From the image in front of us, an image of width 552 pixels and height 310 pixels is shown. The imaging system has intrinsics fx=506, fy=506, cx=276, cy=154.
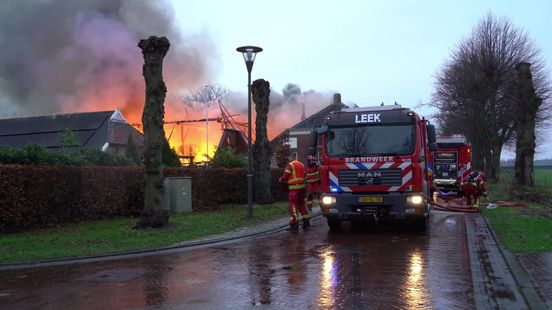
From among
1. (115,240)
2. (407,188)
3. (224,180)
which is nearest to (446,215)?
(407,188)

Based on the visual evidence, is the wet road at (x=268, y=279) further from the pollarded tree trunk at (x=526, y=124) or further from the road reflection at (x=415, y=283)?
the pollarded tree trunk at (x=526, y=124)

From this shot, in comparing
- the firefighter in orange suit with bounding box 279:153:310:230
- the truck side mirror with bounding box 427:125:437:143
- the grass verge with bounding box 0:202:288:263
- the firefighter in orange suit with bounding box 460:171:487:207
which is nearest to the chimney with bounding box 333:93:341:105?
the firefighter in orange suit with bounding box 460:171:487:207

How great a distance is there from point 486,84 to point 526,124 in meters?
8.19

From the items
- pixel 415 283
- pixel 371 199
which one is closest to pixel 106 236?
pixel 371 199

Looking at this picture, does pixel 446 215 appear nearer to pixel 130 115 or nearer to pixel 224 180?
pixel 224 180

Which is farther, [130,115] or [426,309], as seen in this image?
[130,115]

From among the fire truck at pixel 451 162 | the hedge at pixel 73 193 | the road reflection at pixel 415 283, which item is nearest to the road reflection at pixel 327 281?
the road reflection at pixel 415 283

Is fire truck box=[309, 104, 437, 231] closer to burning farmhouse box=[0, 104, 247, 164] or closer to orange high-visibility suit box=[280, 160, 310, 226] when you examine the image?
orange high-visibility suit box=[280, 160, 310, 226]

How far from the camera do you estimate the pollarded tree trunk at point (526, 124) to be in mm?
20828

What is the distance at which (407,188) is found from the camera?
34.2ft

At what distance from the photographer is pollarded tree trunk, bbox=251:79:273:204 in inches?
678

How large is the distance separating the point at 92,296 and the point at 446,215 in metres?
11.8

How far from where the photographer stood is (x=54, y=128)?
32594 mm

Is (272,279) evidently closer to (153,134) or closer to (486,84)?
(153,134)
